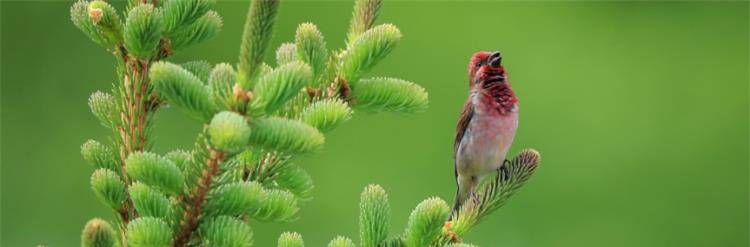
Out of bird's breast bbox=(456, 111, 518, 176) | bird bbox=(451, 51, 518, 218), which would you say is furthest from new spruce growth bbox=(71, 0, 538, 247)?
bird's breast bbox=(456, 111, 518, 176)

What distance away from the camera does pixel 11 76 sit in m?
6.39

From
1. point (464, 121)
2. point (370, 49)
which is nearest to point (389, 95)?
point (370, 49)

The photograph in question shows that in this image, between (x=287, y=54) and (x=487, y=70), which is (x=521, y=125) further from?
(x=287, y=54)

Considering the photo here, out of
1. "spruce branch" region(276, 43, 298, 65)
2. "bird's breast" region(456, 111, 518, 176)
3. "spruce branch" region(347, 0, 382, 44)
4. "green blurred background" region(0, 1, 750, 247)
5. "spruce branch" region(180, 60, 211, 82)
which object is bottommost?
"spruce branch" region(180, 60, 211, 82)

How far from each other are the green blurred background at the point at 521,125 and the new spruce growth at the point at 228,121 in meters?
3.80

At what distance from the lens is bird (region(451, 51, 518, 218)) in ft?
10.1

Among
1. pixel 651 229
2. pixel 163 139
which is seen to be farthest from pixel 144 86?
pixel 651 229

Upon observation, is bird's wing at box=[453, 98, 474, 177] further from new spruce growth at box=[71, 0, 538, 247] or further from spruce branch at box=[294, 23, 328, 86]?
spruce branch at box=[294, 23, 328, 86]

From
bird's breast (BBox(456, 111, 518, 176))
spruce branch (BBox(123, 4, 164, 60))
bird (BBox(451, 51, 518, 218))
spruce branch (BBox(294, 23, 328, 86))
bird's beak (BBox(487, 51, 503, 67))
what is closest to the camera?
spruce branch (BBox(123, 4, 164, 60))

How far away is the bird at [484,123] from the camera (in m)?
3.09

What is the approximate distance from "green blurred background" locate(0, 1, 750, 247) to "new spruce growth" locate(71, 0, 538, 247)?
3.80m

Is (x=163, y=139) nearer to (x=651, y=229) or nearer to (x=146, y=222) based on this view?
(x=651, y=229)

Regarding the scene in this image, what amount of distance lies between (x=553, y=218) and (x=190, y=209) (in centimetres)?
477

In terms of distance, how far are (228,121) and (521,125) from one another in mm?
4839
